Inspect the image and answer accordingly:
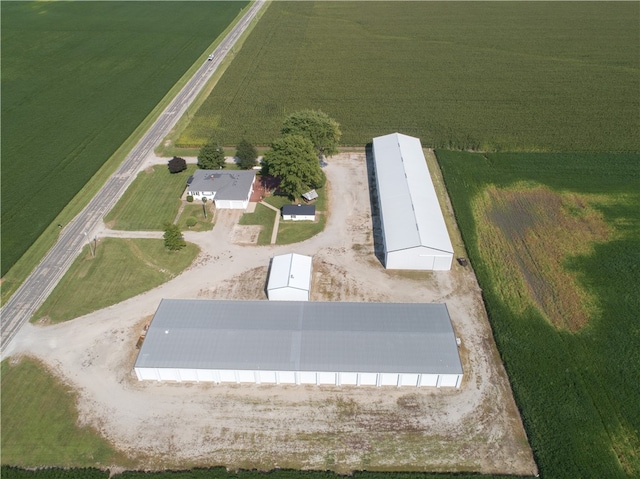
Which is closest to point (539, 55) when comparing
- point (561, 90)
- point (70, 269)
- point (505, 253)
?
point (561, 90)

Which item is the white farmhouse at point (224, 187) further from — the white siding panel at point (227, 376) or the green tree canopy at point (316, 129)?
the white siding panel at point (227, 376)

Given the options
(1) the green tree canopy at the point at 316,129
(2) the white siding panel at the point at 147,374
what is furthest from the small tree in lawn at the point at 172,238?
(1) the green tree canopy at the point at 316,129

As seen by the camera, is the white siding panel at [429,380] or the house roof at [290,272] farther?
the house roof at [290,272]

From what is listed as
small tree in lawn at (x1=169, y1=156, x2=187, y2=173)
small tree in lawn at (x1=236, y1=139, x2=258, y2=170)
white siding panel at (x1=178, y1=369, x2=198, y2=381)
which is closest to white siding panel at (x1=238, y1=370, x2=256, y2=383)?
white siding panel at (x1=178, y1=369, x2=198, y2=381)

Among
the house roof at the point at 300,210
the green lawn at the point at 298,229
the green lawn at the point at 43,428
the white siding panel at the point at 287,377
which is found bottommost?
the green lawn at the point at 43,428

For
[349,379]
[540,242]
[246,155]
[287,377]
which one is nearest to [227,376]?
[287,377]

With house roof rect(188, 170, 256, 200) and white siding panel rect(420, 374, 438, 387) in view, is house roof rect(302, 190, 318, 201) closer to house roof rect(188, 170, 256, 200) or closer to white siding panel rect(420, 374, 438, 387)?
house roof rect(188, 170, 256, 200)

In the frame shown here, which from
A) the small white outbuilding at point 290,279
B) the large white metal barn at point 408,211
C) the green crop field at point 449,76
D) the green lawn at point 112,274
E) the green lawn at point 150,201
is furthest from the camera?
the green crop field at point 449,76
